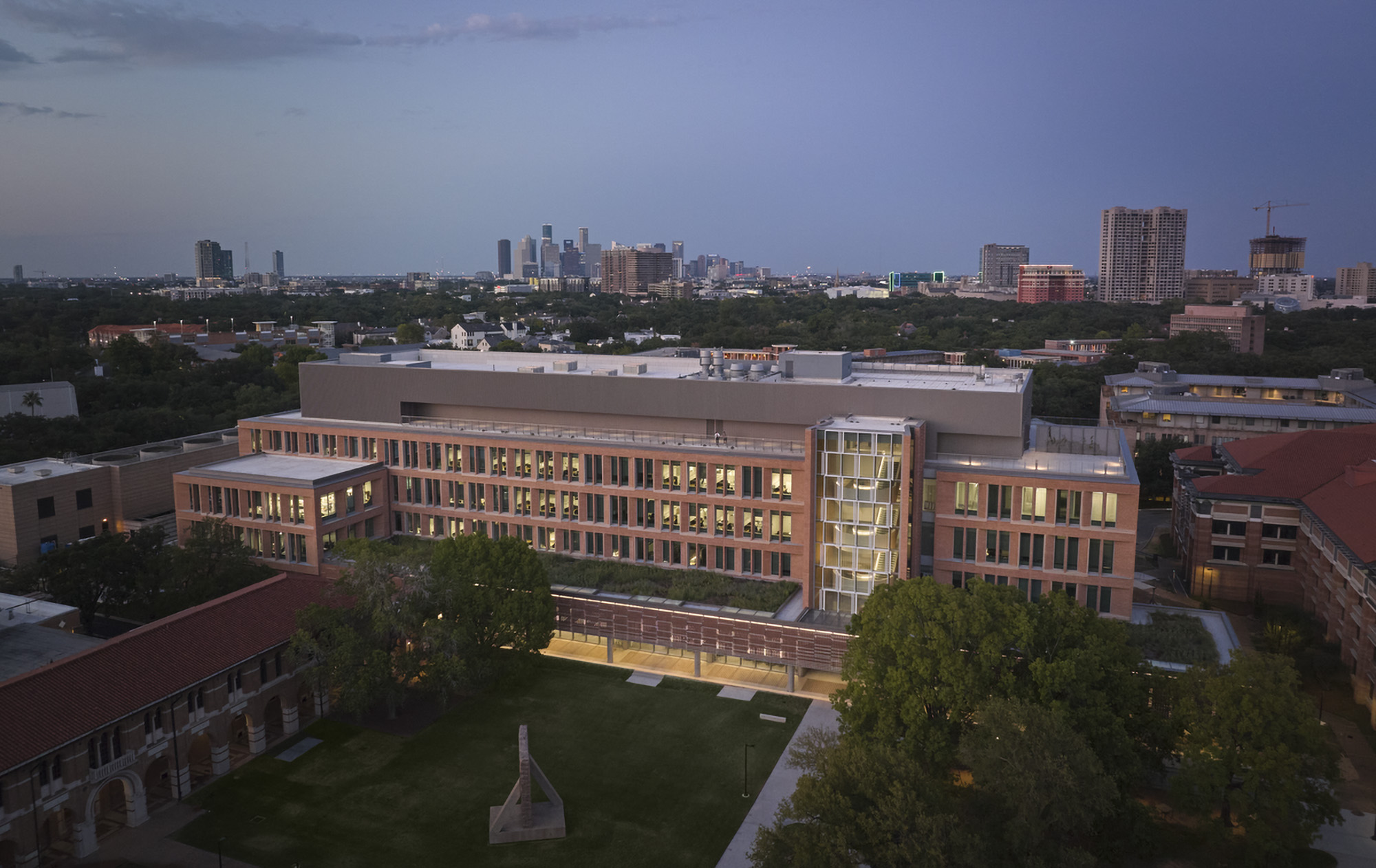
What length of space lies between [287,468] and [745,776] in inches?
1884

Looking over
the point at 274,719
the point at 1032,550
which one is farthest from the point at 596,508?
the point at 1032,550

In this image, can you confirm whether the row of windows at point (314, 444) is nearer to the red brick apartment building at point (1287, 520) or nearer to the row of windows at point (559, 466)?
the row of windows at point (559, 466)

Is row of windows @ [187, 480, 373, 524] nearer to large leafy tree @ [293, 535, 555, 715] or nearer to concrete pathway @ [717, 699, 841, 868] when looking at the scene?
large leafy tree @ [293, 535, 555, 715]

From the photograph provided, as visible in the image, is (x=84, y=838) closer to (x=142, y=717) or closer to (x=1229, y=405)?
(x=142, y=717)

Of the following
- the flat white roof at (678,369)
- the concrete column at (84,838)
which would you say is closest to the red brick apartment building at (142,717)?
the concrete column at (84,838)

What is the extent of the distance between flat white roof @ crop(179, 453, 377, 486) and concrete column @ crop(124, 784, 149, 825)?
1141 inches

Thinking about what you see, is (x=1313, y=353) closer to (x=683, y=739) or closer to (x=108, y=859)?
(x=683, y=739)

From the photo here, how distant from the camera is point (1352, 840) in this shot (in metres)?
42.5

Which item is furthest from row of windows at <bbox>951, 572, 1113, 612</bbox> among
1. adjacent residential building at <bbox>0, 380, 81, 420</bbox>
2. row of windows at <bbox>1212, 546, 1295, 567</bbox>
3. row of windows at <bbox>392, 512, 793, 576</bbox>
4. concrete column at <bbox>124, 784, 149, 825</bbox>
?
adjacent residential building at <bbox>0, 380, 81, 420</bbox>

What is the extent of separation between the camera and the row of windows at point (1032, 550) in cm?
5697

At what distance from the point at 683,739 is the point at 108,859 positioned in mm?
28409

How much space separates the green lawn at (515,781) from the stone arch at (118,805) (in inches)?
107

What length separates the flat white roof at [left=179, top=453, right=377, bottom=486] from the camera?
71.1 m

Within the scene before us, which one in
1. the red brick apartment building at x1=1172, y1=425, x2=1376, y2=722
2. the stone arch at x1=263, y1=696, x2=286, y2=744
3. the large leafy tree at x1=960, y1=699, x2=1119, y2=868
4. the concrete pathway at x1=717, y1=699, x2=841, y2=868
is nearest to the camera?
the large leafy tree at x1=960, y1=699, x2=1119, y2=868
